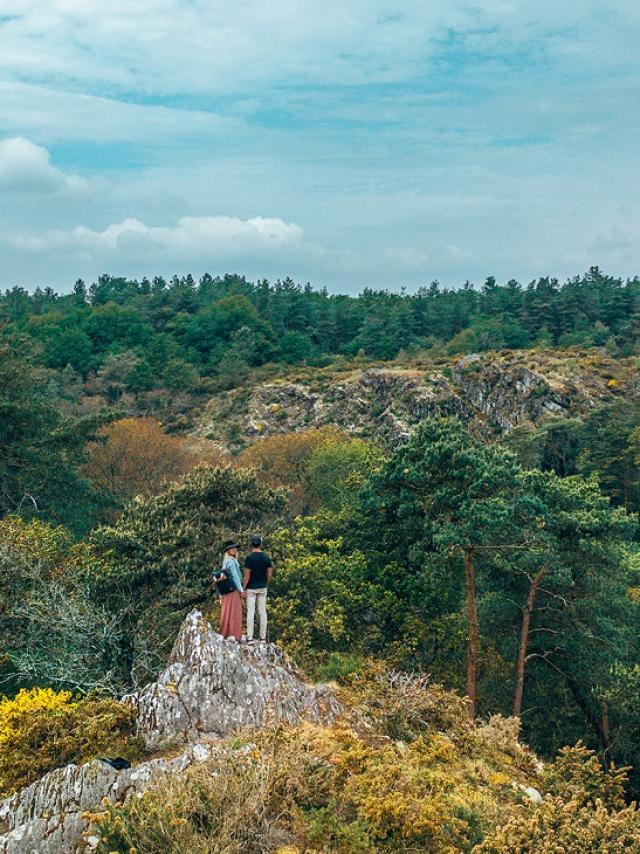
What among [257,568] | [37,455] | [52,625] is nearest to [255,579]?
[257,568]

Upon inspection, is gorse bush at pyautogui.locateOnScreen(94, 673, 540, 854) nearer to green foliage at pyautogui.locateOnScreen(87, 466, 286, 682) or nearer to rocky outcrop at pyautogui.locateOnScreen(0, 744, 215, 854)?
rocky outcrop at pyautogui.locateOnScreen(0, 744, 215, 854)

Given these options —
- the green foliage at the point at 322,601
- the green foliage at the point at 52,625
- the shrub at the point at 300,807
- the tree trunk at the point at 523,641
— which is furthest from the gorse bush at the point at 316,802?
the tree trunk at the point at 523,641

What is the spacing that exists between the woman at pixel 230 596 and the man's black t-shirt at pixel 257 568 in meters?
0.29

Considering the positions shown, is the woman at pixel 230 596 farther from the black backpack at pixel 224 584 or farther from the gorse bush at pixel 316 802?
the gorse bush at pixel 316 802

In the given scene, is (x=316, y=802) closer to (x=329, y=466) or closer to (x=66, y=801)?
(x=66, y=801)

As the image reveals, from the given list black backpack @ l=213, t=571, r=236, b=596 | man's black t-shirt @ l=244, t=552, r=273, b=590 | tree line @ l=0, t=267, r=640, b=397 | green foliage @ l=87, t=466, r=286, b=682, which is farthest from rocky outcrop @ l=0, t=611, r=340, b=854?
tree line @ l=0, t=267, r=640, b=397

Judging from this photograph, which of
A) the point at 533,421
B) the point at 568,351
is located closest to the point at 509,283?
the point at 568,351

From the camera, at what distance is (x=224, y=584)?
43.5 ft

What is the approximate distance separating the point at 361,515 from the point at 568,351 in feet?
177

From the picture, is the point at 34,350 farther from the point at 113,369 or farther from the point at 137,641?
the point at 113,369

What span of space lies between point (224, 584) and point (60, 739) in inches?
142

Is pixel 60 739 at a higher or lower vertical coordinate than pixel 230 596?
lower

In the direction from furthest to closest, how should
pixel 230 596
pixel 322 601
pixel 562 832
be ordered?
pixel 322 601 < pixel 230 596 < pixel 562 832

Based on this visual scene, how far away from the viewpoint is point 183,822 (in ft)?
25.7
